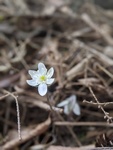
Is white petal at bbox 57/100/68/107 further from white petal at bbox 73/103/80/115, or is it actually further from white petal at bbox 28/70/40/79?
white petal at bbox 28/70/40/79

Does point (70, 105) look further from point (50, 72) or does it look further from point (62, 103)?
point (50, 72)

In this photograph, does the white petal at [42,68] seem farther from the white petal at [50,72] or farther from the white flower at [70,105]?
the white flower at [70,105]

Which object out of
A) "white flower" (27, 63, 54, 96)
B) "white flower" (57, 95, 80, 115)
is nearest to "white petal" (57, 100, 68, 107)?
"white flower" (57, 95, 80, 115)

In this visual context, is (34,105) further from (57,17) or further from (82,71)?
(57,17)

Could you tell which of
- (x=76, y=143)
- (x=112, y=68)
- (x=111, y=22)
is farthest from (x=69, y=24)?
(x=76, y=143)

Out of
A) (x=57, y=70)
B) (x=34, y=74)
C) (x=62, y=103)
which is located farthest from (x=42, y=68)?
(x=57, y=70)
